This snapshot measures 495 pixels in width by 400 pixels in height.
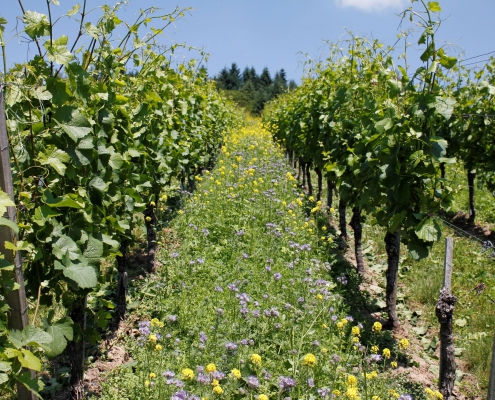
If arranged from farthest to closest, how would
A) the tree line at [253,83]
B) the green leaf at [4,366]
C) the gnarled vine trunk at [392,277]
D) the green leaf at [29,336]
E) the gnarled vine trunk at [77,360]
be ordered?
the tree line at [253,83] → the gnarled vine trunk at [392,277] → the gnarled vine trunk at [77,360] → the green leaf at [29,336] → the green leaf at [4,366]

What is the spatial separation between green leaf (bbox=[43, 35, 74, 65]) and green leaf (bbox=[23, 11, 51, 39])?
0.21 feet

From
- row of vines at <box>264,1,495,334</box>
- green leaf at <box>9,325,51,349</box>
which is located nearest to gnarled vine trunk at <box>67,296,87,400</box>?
green leaf at <box>9,325,51,349</box>

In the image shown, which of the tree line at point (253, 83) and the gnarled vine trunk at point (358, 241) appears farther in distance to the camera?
the tree line at point (253, 83)

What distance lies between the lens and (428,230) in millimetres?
3719

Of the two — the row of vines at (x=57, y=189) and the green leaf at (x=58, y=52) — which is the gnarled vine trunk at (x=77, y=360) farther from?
the green leaf at (x=58, y=52)

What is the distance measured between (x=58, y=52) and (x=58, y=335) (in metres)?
1.51

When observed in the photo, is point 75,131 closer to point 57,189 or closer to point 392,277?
point 57,189

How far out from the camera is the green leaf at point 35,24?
2.26 meters

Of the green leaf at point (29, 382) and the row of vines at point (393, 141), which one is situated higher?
the row of vines at point (393, 141)

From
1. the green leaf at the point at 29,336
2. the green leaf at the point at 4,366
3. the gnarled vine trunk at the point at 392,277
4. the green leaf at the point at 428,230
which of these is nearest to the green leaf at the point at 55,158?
the green leaf at the point at 29,336

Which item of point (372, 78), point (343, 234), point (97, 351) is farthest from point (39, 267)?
point (343, 234)

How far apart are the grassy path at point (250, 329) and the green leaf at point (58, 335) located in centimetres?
64

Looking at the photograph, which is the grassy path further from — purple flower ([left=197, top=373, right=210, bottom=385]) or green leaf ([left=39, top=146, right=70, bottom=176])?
green leaf ([left=39, top=146, right=70, bottom=176])

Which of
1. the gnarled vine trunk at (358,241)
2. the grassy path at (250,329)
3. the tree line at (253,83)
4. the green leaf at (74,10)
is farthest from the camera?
the tree line at (253,83)
